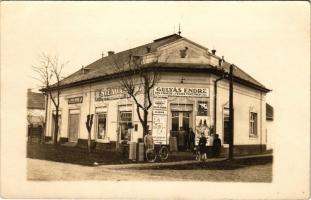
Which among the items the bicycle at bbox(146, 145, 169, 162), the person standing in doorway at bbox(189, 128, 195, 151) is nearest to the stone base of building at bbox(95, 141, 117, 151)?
the bicycle at bbox(146, 145, 169, 162)

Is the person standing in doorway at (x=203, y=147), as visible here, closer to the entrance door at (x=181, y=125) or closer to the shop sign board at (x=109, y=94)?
the entrance door at (x=181, y=125)

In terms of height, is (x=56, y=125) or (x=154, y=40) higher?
(x=154, y=40)

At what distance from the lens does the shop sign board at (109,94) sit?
8824 mm

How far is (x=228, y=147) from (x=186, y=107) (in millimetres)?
1293

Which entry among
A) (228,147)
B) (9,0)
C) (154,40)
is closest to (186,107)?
(228,147)

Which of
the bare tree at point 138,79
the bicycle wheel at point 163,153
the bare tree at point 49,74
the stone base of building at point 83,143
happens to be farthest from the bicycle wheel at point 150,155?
the bare tree at point 49,74

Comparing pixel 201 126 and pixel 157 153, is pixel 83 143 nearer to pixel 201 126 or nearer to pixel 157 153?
pixel 157 153

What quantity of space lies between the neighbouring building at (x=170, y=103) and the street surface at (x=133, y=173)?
1.17 metres

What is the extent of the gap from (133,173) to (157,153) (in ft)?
4.82

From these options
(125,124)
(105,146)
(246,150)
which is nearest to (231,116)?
(246,150)

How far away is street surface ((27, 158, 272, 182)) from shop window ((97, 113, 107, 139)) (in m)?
1.77

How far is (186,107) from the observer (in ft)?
30.0

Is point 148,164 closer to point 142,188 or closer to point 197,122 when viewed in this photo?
point 142,188

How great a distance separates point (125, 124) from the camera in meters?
9.78
